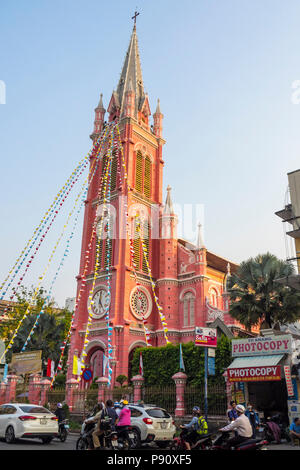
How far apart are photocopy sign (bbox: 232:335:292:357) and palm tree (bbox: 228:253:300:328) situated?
5167 millimetres

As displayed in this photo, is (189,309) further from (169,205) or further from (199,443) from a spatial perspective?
(199,443)

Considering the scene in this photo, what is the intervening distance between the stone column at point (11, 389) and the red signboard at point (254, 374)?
17.6 m

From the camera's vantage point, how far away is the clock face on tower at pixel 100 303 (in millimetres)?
37125

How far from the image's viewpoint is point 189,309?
38656 millimetres

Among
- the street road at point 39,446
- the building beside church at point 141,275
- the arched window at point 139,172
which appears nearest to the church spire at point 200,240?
the building beside church at point 141,275

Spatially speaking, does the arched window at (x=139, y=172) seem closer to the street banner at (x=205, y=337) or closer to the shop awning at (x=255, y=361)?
the street banner at (x=205, y=337)

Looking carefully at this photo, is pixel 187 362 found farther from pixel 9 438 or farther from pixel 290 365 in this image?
pixel 9 438

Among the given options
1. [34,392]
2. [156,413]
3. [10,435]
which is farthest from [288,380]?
[34,392]

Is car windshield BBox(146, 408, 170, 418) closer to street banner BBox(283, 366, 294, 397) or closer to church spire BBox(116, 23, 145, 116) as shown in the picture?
street banner BBox(283, 366, 294, 397)

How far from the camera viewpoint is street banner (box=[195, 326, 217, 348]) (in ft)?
61.5

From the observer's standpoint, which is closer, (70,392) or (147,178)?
(70,392)

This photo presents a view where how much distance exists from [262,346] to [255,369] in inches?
54.5
